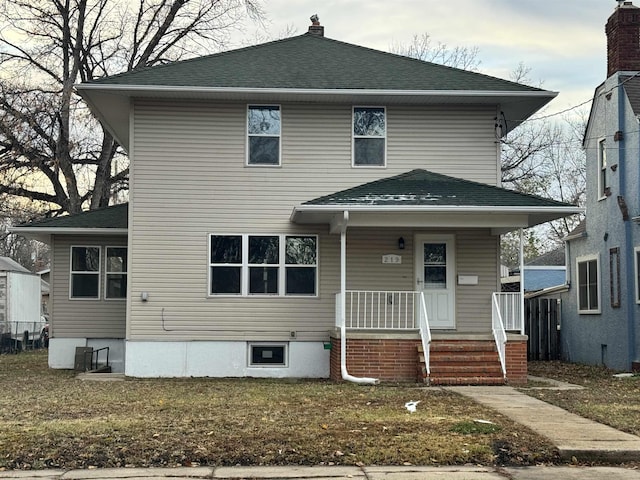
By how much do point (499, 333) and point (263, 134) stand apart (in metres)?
6.01

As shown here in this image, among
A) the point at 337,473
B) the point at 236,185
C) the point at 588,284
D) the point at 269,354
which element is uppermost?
the point at 236,185

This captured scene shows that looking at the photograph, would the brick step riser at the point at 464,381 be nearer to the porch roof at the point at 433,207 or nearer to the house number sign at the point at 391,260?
the porch roof at the point at 433,207

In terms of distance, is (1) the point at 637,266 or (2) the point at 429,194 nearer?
(2) the point at 429,194

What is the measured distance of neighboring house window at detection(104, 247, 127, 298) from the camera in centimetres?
1880

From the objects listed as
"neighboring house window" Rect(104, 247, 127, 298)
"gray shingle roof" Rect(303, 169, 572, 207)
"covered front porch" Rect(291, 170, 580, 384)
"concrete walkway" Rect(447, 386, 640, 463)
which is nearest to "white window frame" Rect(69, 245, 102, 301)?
"neighboring house window" Rect(104, 247, 127, 298)

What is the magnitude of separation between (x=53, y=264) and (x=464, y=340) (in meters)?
9.78

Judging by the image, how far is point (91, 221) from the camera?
1884 centimetres

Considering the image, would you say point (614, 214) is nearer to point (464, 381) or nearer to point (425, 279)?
point (425, 279)

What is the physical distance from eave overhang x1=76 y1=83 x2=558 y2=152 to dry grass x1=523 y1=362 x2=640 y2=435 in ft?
18.1

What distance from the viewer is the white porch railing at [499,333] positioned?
1427 centimetres

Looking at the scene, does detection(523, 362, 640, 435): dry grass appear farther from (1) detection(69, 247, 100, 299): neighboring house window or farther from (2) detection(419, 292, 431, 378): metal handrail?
(1) detection(69, 247, 100, 299): neighboring house window

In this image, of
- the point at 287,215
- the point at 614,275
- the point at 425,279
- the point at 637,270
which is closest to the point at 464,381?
the point at 425,279

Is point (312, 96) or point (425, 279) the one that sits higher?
point (312, 96)

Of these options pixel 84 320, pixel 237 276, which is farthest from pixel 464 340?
pixel 84 320
